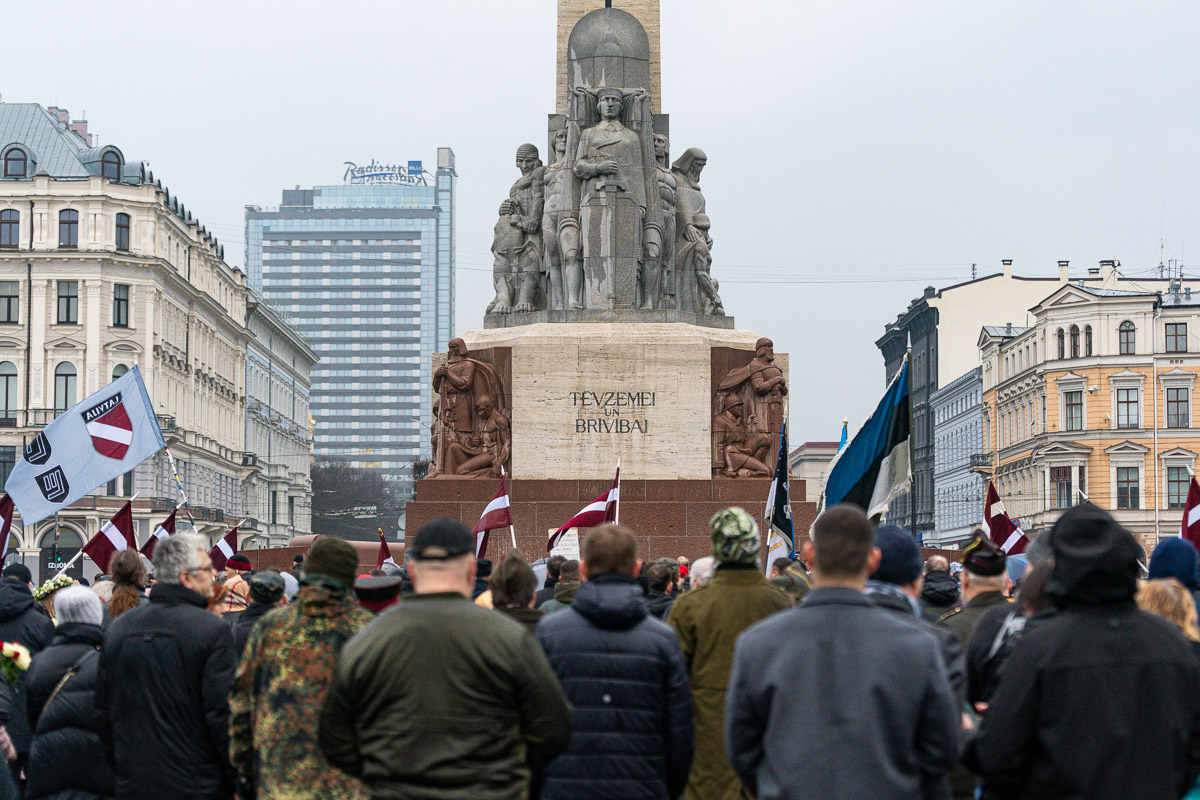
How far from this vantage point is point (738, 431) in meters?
21.3

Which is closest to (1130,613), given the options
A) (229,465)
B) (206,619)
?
(206,619)

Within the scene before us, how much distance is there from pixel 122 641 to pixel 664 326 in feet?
50.6

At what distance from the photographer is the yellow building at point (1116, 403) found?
69.9 m

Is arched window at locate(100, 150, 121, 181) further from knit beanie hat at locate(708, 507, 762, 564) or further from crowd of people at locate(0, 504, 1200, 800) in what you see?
knit beanie hat at locate(708, 507, 762, 564)

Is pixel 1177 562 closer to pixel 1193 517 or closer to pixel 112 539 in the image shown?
pixel 1193 517

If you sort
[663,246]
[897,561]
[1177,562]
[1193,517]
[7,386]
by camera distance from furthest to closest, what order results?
[7,386]
[663,246]
[1193,517]
[1177,562]
[897,561]

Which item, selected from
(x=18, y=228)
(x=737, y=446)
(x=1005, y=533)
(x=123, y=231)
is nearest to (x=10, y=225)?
(x=18, y=228)

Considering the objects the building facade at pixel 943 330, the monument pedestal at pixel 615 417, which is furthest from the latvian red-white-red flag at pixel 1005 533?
the building facade at pixel 943 330

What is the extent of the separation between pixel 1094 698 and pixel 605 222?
1760 centimetres

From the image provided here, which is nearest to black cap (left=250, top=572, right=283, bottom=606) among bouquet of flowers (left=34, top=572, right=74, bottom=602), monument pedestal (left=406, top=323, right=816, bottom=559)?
bouquet of flowers (left=34, top=572, right=74, bottom=602)

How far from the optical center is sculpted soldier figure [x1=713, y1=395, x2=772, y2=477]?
833 inches

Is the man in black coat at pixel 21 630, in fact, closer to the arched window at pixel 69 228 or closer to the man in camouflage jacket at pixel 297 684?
the man in camouflage jacket at pixel 297 684

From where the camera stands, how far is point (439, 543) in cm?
549

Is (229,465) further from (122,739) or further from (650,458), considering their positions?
(122,739)
